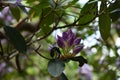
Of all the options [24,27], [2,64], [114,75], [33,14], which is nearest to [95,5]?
[33,14]

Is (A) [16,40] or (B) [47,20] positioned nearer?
(A) [16,40]

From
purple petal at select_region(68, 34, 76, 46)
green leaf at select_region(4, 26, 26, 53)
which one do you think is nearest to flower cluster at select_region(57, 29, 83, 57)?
purple petal at select_region(68, 34, 76, 46)

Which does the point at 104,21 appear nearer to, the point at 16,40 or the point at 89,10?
the point at 89,10

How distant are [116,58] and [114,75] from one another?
0.29 ft

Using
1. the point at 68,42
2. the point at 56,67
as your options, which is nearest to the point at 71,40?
the point at 68,42

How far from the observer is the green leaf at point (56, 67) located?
0.90 metres

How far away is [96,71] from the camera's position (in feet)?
6.86

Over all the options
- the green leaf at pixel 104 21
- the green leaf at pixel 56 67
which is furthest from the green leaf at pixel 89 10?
the green leaf at pixel 56 67

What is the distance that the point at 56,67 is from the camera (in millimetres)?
917

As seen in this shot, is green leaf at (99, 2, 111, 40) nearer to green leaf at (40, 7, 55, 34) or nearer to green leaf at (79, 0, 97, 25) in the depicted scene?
green leaf at (79, 0, 97, 25)

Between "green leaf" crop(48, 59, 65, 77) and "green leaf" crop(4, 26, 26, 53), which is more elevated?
"green leaf" crop(4, 26, 26, 53)

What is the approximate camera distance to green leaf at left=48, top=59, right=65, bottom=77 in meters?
0.90

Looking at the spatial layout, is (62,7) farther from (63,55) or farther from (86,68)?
(86,68)

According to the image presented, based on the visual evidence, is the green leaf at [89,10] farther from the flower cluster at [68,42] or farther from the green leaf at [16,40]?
the green leaf at [16,40]
